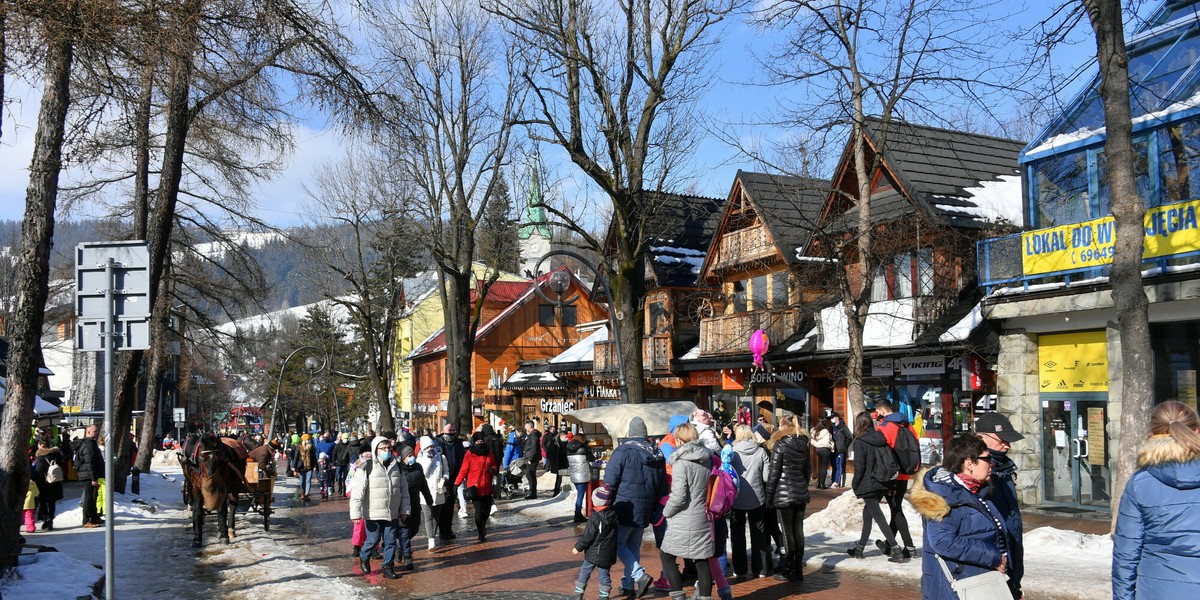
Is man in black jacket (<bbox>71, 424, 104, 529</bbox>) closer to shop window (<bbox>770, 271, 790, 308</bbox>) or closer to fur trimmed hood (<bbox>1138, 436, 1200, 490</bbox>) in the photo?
fur trimmed hood (<bbox>1138, 436, 1200, 490</bbox>)

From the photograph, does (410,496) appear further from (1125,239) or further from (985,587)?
(1125,239)

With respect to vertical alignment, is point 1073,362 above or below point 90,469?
above

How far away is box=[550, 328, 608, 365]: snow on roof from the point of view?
129ft

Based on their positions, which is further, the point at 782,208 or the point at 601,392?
the point at 601,392

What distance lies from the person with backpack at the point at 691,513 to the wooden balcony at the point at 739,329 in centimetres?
1795

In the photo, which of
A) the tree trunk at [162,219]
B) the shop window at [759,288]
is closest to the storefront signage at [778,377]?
the shop window at [759,288]

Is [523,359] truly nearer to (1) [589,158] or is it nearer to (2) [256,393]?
(1) [589,158]

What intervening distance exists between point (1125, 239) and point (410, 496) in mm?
9140

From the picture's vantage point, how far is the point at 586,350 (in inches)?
1599

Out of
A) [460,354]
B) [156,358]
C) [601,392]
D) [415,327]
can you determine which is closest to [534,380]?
[601,392]

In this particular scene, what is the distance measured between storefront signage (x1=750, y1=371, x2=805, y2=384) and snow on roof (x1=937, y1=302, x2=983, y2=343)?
22.1 ft

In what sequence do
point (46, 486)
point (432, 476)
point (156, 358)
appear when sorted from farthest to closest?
point (156, 358) < point (46, 486) < point (432, 476)

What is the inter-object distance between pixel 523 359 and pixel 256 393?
53275 millimetres

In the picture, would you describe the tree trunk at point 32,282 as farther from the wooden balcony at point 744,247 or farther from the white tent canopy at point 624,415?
the wooden balcony at point 744,247
